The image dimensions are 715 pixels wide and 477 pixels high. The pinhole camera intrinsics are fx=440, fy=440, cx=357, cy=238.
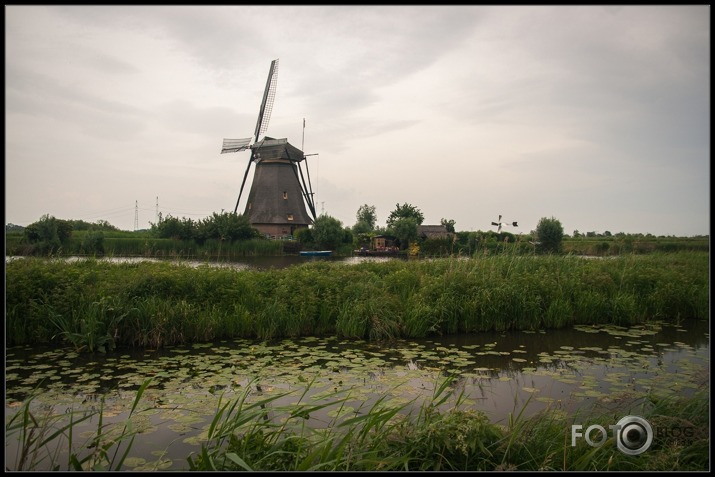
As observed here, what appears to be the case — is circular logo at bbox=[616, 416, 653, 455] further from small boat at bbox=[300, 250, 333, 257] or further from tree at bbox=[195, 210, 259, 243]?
tree at bbox=[195, 210, 259, 243]

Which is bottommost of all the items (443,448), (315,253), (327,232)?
(443,448)

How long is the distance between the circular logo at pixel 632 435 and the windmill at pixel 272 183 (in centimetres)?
3308

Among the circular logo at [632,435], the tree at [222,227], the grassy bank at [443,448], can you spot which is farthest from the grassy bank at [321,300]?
the tree at [222,227]

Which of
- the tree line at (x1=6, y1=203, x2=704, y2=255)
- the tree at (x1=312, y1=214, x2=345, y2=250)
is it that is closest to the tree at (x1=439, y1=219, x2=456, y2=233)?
the tree line at (x1=6, y1=203, x2=704, y2=255)

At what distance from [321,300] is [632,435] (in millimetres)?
5344

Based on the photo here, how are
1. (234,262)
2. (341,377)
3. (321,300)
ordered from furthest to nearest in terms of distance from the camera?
(234,262), (321,300), (341,377)

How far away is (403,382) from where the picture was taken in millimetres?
4555

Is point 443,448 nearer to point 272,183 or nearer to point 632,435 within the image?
point 632,435

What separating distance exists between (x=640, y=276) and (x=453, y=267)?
386 centimetres

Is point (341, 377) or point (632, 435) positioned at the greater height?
point (632, 435)

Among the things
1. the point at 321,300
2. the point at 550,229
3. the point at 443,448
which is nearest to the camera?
the point at 443,448

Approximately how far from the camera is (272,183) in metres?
34.9

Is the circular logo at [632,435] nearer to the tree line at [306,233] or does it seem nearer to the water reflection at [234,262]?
the water reflection at [234,262]

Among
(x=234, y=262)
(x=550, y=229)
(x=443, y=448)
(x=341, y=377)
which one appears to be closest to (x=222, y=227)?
(x=234, y=262)
